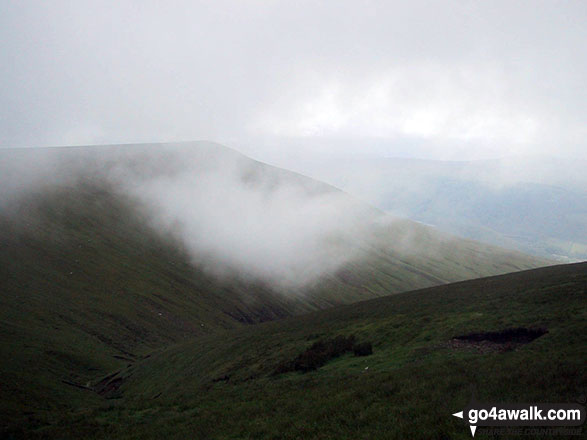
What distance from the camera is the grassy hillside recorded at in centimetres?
1630

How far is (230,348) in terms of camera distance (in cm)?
4531

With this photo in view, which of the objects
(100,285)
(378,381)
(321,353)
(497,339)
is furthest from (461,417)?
(100,285)

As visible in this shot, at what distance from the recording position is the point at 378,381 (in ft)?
70.7

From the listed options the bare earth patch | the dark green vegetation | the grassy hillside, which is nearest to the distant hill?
the grassy hillside

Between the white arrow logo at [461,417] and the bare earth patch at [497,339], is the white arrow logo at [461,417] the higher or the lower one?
the lower one

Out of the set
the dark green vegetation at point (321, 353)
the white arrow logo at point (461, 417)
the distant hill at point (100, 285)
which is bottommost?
the white arrow logo at point (461, 417)

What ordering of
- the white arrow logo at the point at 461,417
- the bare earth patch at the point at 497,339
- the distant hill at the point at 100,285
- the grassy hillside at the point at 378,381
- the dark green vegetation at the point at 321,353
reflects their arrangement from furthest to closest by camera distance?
the distant hill at the point at 100,285
the dark green vegetation at the point at 321,353
the bare earth patch at the point at 497,339
the grassy hillside at the point at 378,381
the white arrow logo at the point at 461,417

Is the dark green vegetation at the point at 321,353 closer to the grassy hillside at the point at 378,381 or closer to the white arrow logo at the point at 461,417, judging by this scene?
the grassy hillside at the point at 378,381

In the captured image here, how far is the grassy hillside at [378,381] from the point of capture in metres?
16.3

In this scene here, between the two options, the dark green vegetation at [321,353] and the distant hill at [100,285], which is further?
the distant hill at [100,285]

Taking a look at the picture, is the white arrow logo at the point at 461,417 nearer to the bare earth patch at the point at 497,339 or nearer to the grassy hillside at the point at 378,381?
the grassy hillside at the point at 378,381

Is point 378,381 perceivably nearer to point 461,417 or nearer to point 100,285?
point 461,417

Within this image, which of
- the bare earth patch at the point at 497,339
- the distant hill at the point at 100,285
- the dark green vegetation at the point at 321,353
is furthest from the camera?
the distant hill at the point at 100,285

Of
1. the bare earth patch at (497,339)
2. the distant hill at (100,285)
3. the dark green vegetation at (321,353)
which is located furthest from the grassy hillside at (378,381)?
the distant hill at (100,285)
